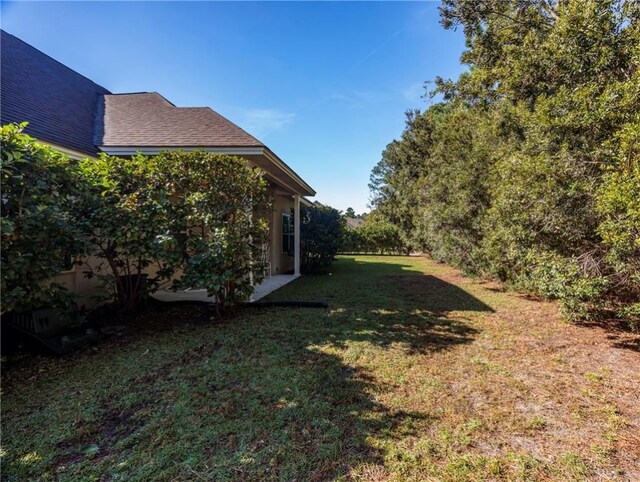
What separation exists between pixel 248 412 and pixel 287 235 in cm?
1043

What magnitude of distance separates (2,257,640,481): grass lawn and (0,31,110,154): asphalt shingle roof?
4528 millimetres

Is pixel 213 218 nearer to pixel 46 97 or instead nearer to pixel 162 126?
pixel 162 126

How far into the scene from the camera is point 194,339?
4.68 m

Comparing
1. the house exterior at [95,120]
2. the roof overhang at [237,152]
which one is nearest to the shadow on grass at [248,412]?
the house exterior at [95,120]

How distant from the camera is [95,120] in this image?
27.4ft

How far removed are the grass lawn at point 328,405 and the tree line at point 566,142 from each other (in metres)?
1.17

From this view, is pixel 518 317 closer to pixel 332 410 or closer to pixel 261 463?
pixel 332 410

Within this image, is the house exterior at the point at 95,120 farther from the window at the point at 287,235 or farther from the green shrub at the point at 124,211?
the window at the point at 287,235

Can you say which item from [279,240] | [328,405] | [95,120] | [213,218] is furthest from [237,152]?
[279,240]

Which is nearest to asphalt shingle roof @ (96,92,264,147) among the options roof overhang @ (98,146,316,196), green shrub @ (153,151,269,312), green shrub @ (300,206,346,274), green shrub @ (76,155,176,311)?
roof overhang @ (98,146,316,196)

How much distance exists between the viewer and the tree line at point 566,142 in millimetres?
4113

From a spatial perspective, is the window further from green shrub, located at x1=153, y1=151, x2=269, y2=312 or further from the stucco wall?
green shrub, located at x1=153, y1=151, x2=269, y2=312

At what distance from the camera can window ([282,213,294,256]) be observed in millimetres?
12820

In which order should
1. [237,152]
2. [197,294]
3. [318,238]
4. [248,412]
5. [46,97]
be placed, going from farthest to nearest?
[318,238] < [197,294] < [46,97] < [237,152] < [248,412]
